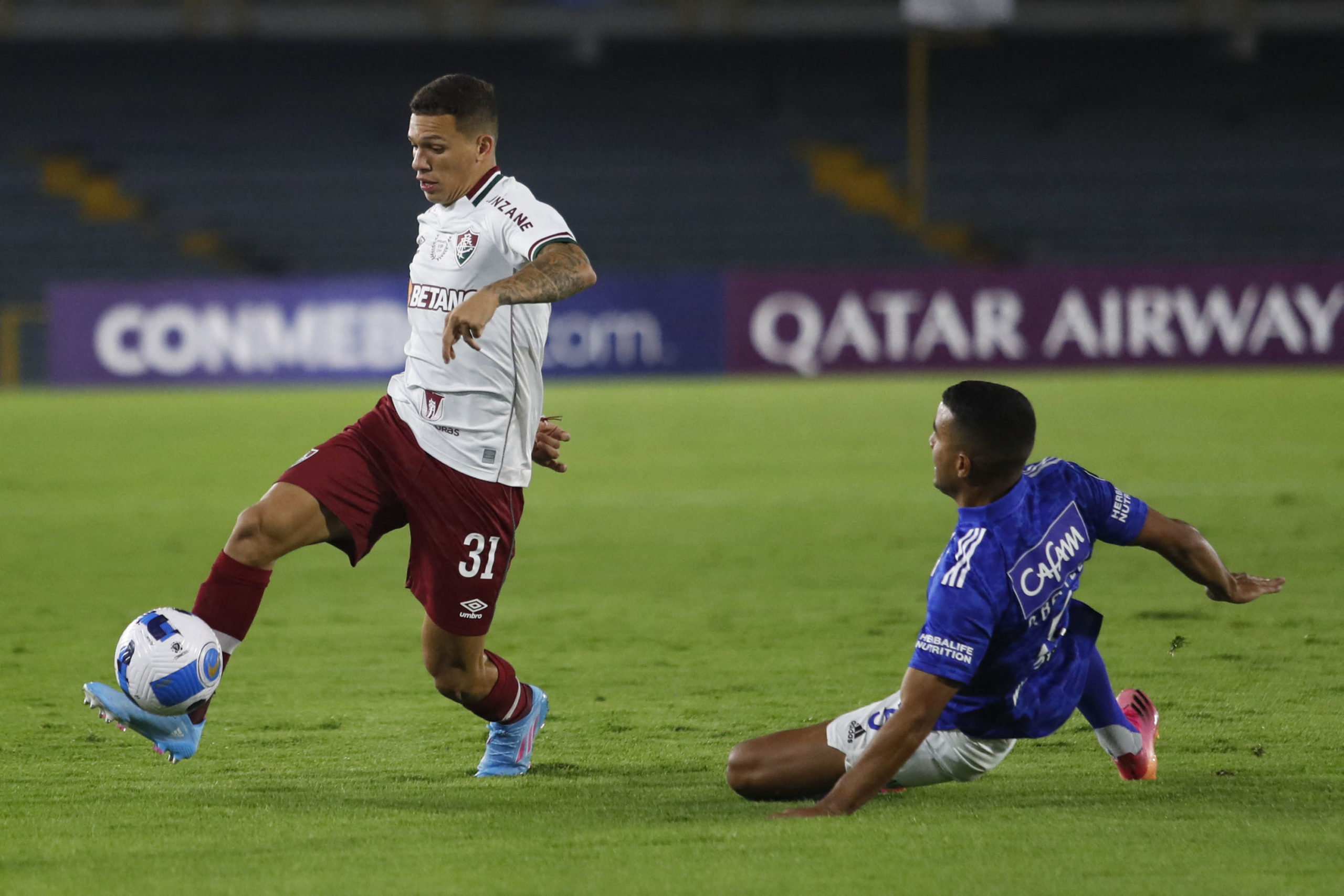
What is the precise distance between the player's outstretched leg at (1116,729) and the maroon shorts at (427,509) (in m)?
1.56

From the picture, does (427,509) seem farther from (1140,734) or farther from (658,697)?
(1140,734)

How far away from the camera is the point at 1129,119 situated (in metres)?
29.8

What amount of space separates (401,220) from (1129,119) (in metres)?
12.9

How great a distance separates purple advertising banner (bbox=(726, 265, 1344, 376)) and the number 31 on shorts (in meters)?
16.1

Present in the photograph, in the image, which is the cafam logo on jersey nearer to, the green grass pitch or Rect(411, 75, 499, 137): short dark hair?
Rect(411, 75, 499, 137): short dark hair

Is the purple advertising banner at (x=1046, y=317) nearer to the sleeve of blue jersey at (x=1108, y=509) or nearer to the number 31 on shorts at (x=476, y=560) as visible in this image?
the number 31 on shorts at (x=476, y=560)

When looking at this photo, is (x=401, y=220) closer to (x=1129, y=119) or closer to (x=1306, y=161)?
(x=1129, y=119)

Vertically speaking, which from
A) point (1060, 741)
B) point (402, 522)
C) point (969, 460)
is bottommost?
point (1060, 741)

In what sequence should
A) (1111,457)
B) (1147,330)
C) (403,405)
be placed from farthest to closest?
1. (1147,330)
2. (1111,457)
3. (403,405)

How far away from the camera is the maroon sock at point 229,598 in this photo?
14.5 feet

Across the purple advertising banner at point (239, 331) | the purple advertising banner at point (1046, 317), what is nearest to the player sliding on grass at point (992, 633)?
the purple advertising banner at point (1046, 317)

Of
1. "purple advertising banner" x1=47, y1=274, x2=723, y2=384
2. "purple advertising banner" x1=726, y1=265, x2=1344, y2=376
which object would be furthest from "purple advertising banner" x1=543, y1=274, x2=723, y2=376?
"purple advertising banner" x1=726, y1=265, x2=1344, y2=376

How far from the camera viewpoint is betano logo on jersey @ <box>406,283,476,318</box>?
180 inches

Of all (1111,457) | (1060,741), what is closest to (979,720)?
(1060,741)
